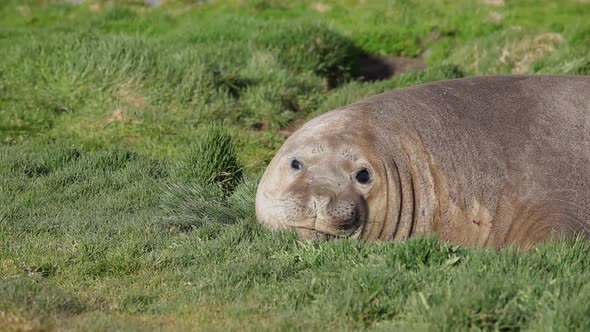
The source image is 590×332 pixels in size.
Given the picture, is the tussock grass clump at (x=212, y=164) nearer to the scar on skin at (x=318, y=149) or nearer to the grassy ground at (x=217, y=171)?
the grassy ground at (x=217, y=171)

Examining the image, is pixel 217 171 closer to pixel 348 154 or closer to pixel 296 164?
pixel 296 164

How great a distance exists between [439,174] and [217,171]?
6.53 ft

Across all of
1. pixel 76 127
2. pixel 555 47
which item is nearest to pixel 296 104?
pixel 76 127

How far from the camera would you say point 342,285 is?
16.0 ft

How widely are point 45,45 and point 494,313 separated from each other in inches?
353

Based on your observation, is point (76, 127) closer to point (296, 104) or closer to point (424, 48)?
point (296, 104)

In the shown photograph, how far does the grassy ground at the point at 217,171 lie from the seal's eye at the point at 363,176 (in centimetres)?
58

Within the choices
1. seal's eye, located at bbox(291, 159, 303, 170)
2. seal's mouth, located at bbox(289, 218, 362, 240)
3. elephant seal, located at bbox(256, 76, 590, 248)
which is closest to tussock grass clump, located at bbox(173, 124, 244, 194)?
elephant seal, located at bbox(256, 76, 590, 248)

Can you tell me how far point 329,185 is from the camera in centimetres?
597

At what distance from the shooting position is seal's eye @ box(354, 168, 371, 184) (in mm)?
6066

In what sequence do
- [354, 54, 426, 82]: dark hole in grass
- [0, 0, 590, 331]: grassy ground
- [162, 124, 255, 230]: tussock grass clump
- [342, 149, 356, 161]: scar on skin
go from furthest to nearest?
1. [354, 54, 426, 82]: dark hole in grass
2. [162, 124, 255, 230]: tussock grass clump
3. [342, 149, 356, 161]: scar on skin
4. [0, 0, 590, 331]: grassy ground

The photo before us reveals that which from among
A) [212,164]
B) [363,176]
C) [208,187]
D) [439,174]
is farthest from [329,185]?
[212,164]

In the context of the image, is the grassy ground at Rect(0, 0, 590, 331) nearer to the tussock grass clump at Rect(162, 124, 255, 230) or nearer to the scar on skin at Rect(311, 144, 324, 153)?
the tussock grass clump at Rect(162, 124, 255, 230)

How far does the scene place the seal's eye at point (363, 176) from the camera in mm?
6066
